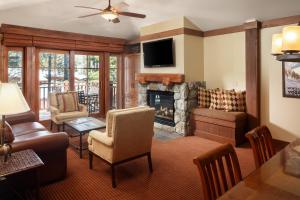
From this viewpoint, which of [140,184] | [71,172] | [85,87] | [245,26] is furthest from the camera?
[85,87]

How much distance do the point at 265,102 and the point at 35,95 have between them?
5.27 metres

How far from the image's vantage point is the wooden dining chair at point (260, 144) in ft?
6.11

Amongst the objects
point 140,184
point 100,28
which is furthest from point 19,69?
point 140,184

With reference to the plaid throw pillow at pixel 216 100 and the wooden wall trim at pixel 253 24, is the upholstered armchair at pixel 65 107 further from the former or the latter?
the wooden wall trim at pixel 253 24

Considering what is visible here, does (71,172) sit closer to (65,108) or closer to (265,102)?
(65,108)

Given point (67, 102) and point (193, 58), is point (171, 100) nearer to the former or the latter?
point (193, 58)

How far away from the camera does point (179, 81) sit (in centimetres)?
514

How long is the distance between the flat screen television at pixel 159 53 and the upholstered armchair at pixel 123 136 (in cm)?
256

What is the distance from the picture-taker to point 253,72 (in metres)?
4.57

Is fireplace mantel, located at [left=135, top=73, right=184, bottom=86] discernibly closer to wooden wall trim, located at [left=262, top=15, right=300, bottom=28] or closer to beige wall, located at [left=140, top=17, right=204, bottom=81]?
beige wall, located at [left=140, top=17, right=204, bottom=81]

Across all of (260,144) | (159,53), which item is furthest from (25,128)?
(260,144)

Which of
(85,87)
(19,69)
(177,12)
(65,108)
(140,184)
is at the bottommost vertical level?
(140,184)

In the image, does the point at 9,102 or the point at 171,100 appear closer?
the point at 9,102

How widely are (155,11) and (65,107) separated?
10.1ft
